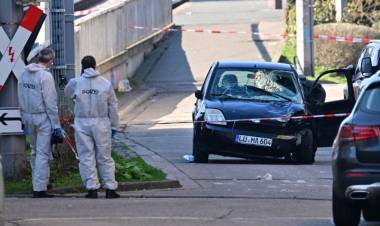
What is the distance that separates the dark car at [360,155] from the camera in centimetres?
980

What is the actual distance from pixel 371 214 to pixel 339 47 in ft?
69.9

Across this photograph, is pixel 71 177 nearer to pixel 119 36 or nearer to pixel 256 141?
pixel 256 141

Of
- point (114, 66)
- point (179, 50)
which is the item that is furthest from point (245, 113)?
point (179, 50)

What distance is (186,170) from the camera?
16.0 meters

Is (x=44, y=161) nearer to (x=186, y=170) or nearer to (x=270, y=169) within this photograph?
(x=186, y=170)

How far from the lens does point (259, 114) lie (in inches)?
658

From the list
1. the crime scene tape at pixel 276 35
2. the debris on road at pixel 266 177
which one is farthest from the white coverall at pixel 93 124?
the crime scene tape at pixel 276 35

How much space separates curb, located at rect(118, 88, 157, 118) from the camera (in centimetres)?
2606

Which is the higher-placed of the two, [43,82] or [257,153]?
[43,82]

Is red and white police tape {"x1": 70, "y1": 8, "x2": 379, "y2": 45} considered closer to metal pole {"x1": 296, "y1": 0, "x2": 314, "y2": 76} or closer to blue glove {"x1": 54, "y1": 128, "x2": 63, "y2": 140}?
metal pole {"x1": 296, "y1": 0, "x2": 314, "y2": 76}

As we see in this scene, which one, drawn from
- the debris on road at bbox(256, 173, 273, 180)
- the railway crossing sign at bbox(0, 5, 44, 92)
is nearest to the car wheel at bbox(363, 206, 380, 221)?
the debris on road at bbox(256, 173, 273, 180)

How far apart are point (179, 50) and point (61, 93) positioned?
773 inches

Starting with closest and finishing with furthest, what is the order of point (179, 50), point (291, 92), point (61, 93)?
point (61, 93) → point (291, 92) → point (179, 50)

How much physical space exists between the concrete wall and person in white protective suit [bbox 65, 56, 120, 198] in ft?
33.2
